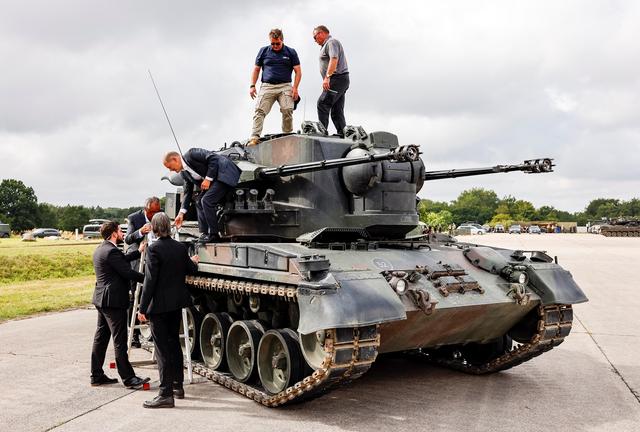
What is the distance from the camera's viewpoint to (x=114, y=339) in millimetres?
7863

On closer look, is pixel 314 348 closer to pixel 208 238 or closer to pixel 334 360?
pixel 334 360

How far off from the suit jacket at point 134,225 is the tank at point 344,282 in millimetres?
723

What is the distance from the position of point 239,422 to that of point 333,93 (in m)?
5.68

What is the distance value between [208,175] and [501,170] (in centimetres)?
408

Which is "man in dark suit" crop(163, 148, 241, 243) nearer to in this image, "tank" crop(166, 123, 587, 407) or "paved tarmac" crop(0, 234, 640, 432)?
"tank" crop(166, 123, 587, 407)

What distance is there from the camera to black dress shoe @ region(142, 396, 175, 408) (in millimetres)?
7133

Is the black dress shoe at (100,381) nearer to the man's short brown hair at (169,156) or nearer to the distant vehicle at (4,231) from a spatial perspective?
the man's short brown hair at (169,156)

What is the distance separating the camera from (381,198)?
28.6ft

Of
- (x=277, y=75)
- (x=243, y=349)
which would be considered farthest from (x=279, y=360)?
(x=277, y=75)

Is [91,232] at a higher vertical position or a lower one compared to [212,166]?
lower

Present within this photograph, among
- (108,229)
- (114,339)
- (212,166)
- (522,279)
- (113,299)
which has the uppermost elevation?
(212,166)

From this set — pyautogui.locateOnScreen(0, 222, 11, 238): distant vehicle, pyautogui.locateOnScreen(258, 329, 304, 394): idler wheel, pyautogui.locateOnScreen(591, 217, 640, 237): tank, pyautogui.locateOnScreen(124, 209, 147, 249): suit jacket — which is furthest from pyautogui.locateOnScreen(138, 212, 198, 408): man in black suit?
pyautogui.locateOnScreen(0, 222, 11, 238): distant vehicle

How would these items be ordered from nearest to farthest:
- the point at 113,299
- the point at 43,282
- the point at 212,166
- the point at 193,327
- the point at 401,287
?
1. the point at 401,287
2. the point at 113,299
3. the point at 212,166
4. the point at 193,327
5. the point at 43,282

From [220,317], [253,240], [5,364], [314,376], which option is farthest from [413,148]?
[5,364]
